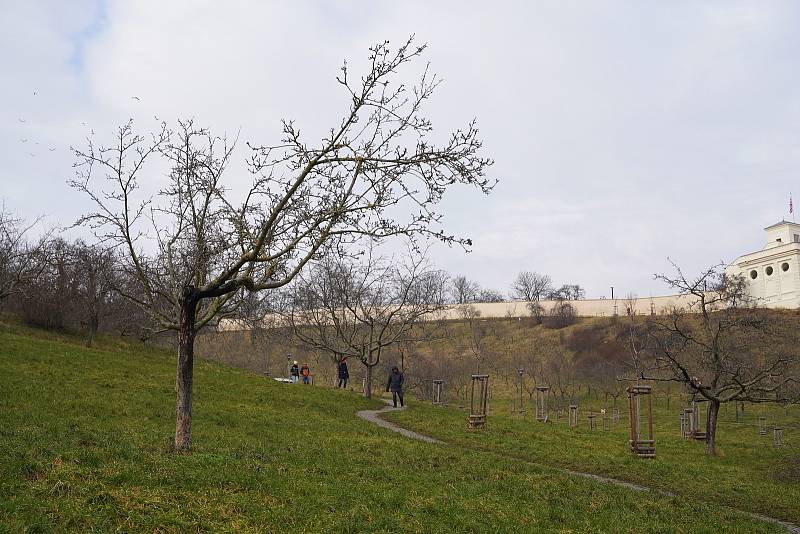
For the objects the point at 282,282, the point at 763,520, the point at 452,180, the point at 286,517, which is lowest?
the point at 763,520

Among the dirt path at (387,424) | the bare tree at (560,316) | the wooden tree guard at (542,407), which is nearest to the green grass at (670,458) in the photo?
the dirt path at (387,424)

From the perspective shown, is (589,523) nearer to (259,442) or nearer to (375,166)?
(375,166)

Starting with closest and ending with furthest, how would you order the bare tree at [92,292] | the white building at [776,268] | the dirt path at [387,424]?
the dirt path at [387,424] → the bare tree at [92,292] → the white building at [776,268]

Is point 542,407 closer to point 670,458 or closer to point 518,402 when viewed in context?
point 518,402

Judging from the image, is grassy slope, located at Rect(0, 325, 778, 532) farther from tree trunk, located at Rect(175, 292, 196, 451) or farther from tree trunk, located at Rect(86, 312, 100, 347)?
tree trunk, located at Rect(86, 312, 100, 347)

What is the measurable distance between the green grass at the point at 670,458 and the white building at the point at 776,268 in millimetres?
38267

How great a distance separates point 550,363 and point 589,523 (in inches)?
2176

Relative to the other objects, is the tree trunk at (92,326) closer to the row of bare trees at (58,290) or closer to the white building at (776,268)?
the row of bare trees at (58,290)

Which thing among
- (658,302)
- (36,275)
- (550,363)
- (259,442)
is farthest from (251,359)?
(259,442)

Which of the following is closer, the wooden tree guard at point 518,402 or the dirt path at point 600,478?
the dirt path at point 600,478

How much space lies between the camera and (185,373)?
1249 cm

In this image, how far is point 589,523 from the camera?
9.88m

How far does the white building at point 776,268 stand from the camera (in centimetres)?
6594

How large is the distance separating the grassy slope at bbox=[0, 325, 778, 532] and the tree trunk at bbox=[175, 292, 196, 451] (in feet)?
1.43
